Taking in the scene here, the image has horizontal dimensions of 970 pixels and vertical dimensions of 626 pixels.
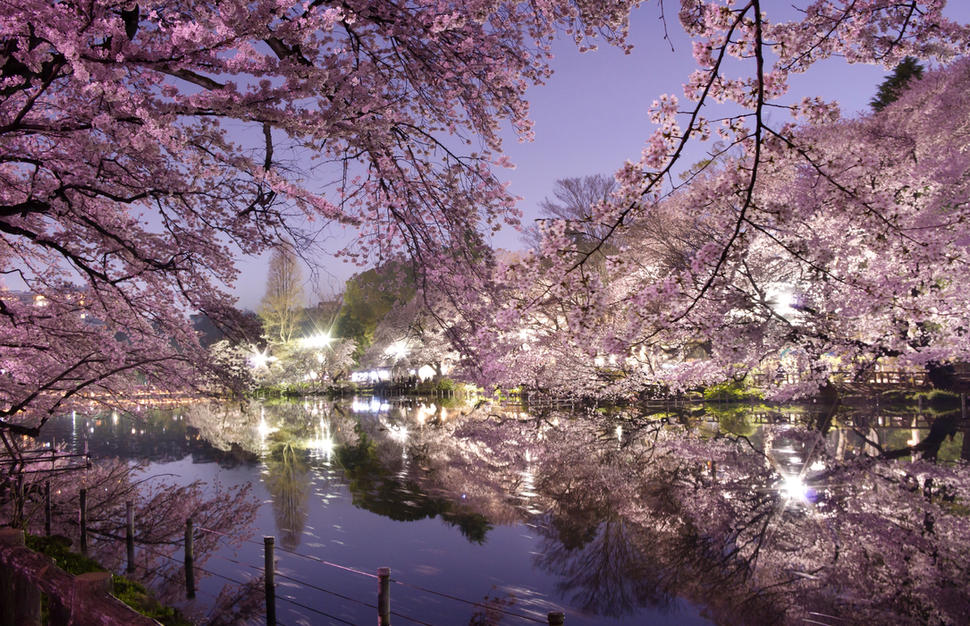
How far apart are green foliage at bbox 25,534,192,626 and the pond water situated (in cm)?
93

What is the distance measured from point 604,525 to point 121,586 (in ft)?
24.2

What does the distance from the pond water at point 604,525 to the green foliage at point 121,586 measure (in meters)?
0.93

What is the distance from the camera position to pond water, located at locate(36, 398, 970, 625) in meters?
7.17

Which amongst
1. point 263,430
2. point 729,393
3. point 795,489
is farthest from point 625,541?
point 729,393

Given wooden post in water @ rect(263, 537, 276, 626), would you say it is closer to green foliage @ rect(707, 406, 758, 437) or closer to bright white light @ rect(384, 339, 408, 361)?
green foliage @ rect(707, 406, 758, 437)

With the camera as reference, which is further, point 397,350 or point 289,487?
point 397,350

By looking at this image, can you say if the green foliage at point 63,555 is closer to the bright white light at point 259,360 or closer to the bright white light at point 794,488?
the bright white light at point 794,488

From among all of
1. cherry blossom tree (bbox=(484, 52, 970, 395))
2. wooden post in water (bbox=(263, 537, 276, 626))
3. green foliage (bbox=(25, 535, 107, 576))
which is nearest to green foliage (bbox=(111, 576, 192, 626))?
green foliage (bbox=(25, 535, 107, 576))

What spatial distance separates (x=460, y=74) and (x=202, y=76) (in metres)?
2.74

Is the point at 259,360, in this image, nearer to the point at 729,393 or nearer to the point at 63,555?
the point at 729,393

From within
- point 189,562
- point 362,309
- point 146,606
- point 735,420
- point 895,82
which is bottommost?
point 735,420

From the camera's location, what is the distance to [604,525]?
10094mm

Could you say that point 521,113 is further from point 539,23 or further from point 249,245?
point 249,245

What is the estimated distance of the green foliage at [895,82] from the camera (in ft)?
108
